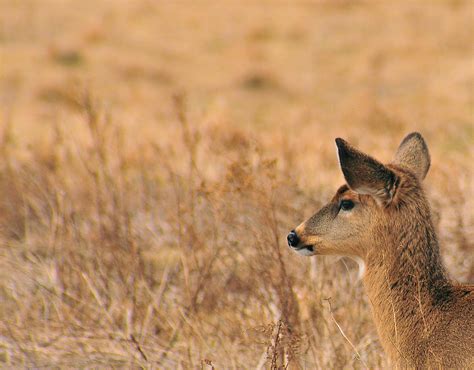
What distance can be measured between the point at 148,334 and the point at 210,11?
20.8m

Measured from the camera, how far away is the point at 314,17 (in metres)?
25.3

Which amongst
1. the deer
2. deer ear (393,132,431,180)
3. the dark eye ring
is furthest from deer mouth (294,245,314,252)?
deer ear (393,132,431,180)

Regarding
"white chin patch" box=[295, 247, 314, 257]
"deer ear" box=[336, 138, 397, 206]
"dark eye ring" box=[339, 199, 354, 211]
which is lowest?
"white chin patch" box=[295, 247, 314, 257]

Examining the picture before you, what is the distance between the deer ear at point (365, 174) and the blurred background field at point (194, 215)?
770mm

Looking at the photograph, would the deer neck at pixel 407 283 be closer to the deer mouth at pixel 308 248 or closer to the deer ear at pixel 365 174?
the deer ear at pixel 365 174

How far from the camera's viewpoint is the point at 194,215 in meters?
6.78

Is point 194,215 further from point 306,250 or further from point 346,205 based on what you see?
point 346,205

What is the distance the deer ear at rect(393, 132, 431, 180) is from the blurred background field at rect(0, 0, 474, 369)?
0.78 meters

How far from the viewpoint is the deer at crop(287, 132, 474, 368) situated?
13.9ft

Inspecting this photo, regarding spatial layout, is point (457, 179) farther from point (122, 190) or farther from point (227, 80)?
point (227, 80)

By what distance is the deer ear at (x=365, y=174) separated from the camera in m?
4.24

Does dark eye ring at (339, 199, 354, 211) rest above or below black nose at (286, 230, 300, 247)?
above

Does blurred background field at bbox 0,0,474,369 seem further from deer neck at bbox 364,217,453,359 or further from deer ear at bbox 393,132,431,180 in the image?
deer ear at bbox 393,132,431,180

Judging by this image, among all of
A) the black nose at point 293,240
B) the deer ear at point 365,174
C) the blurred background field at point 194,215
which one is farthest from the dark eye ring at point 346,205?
the blurred background field at point 194,215
